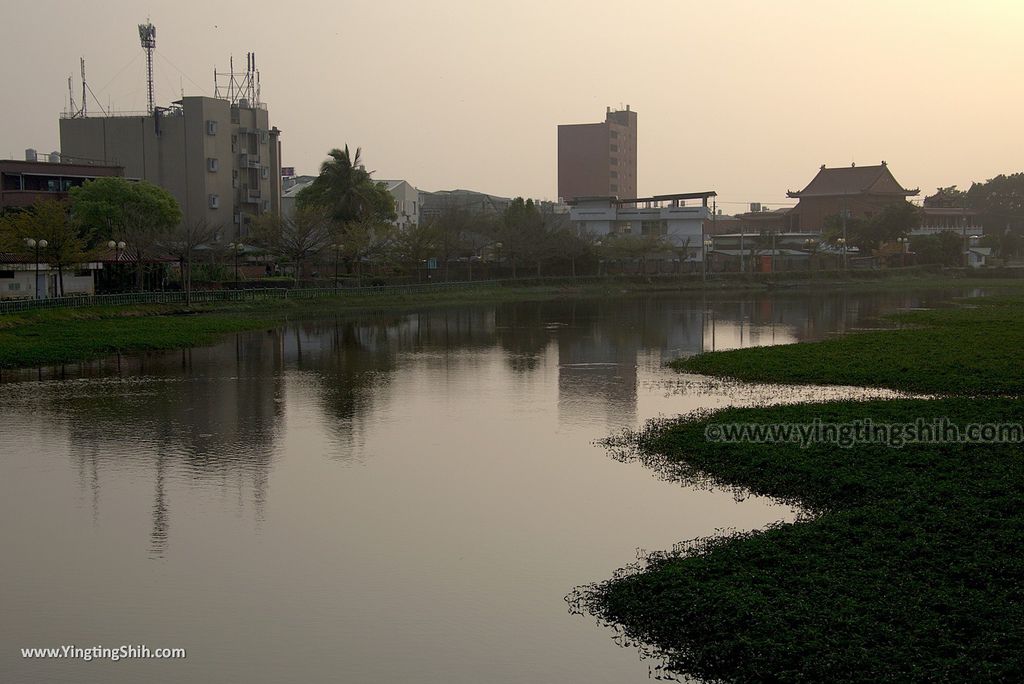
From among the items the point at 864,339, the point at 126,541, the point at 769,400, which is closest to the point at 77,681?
the point at 126,541

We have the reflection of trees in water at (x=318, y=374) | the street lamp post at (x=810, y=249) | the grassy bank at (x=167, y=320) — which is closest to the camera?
the reflection of trees in water at (x=318, y=374)

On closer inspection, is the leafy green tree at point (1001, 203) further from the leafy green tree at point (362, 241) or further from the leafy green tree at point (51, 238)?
the leafy green tree at point (51, 238)

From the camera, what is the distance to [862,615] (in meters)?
8.20

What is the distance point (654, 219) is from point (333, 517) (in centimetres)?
7408

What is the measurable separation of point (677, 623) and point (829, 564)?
174cm

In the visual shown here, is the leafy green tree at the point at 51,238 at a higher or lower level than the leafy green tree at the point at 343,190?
lower

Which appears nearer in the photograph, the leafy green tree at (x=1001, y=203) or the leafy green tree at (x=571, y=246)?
the leafy green tree at (x=571, y=246)

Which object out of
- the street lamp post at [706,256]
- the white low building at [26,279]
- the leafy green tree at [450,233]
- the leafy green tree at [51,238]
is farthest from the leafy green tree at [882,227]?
the leafy green tree at [51,238]

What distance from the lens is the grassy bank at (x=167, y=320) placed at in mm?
29234

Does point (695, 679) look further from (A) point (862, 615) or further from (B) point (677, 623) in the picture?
(A) point (862, 615)

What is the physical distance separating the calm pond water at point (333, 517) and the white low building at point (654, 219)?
59.3 m

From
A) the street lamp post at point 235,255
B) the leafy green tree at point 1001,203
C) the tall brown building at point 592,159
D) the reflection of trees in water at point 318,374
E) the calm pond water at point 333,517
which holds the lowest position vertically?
the calm pond water at point 333,517
